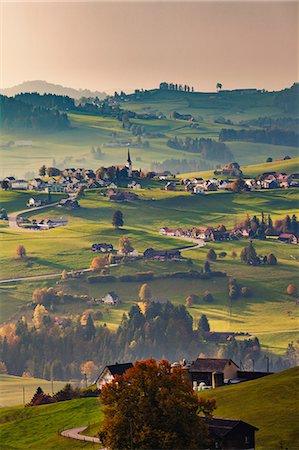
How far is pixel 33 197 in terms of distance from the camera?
650ft

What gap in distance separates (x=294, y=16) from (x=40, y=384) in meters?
83.1

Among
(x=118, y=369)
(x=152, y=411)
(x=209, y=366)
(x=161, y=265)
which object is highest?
(x=152, y=411)

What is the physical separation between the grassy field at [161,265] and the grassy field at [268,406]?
3160 inches

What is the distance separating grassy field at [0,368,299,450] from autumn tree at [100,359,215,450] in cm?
596

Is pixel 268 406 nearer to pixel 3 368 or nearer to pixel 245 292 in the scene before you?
pixel 3 368

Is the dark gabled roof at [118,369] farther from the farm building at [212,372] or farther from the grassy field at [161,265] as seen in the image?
the grassy field at [161,265]

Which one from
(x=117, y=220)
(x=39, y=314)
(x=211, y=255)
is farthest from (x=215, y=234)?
(x=39, y=314)

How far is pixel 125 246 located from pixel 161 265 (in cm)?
714

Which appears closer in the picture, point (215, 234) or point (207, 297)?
point (207, 297)

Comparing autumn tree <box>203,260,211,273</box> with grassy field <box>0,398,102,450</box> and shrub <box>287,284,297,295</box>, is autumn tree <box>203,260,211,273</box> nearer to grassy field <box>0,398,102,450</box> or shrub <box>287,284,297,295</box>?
shrub <box>287,284,297,295</box>

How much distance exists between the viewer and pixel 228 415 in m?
59.5

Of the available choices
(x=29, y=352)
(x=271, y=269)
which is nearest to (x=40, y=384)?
(x=29, y=352)

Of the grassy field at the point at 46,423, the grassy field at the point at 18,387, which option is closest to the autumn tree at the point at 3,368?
the grassy field at the point at 18,387

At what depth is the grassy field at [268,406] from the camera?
5331cm
